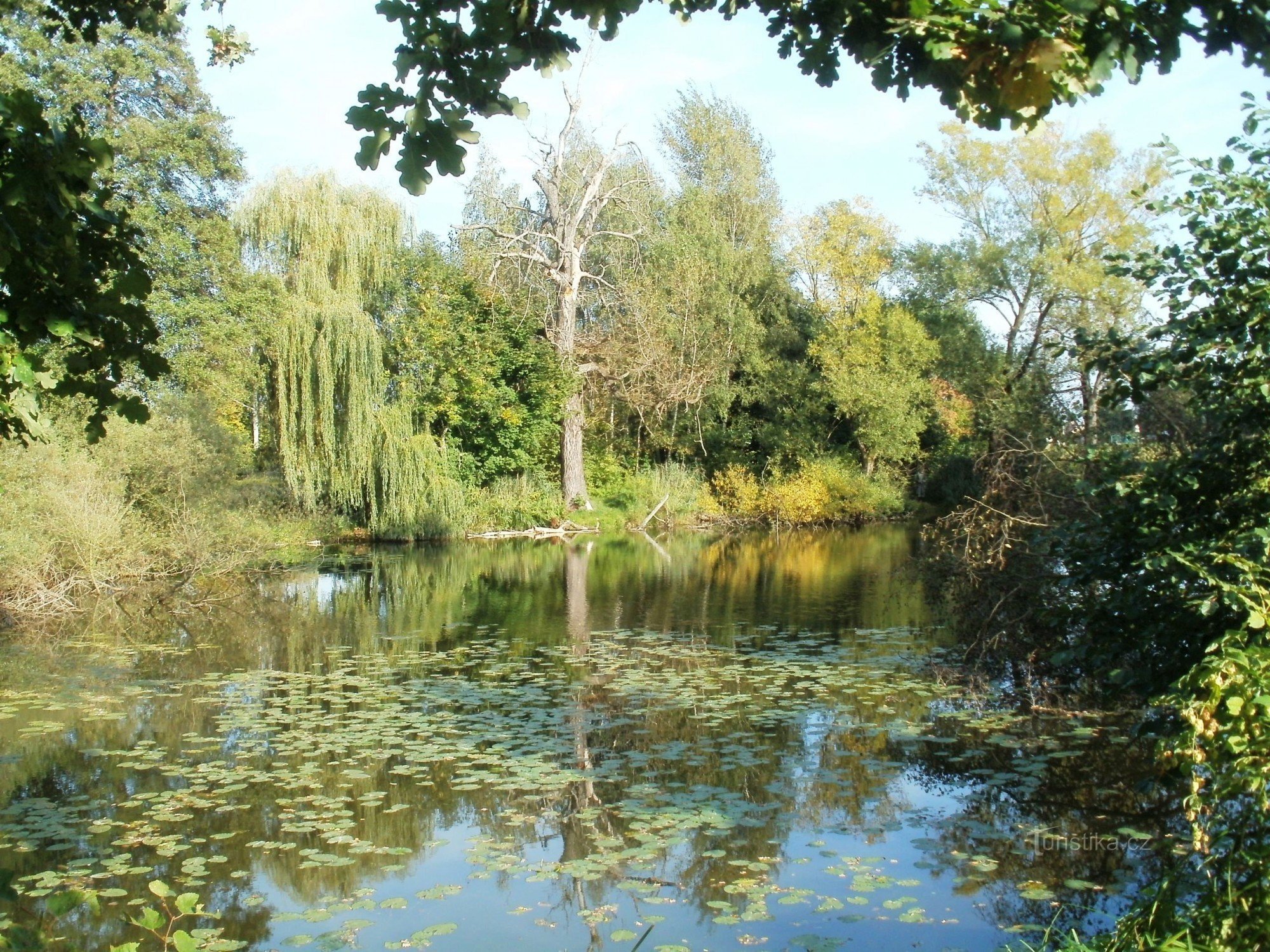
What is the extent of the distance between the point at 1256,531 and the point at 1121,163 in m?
26.8

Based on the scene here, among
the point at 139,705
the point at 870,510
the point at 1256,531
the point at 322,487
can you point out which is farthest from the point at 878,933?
the point at 870,510

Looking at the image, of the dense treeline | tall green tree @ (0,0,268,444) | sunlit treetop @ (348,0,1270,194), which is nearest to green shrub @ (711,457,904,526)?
the dense treeline

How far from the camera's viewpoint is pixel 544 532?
26250 millimetres

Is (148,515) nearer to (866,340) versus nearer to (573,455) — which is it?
(573,455)

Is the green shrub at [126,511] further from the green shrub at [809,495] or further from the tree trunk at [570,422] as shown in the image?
the green shrub at [809,495]

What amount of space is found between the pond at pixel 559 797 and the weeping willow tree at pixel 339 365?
34.6 feet

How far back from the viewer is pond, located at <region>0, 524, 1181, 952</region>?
4789 millimetres

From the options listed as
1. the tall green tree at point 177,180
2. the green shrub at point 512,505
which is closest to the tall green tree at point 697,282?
the green shrub at point 512,505

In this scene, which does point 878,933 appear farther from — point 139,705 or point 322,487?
point 322,487

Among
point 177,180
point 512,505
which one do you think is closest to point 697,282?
point 512,505

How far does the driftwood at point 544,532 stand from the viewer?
2531 cm

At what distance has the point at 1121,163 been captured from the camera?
27.3 m

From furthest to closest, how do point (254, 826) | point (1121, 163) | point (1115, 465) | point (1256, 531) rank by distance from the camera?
1. point (1121, 163)
2. point (254, 826)
3. point (1115, 465)
4. point (1256, 531)

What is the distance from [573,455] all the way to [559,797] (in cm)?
2267
